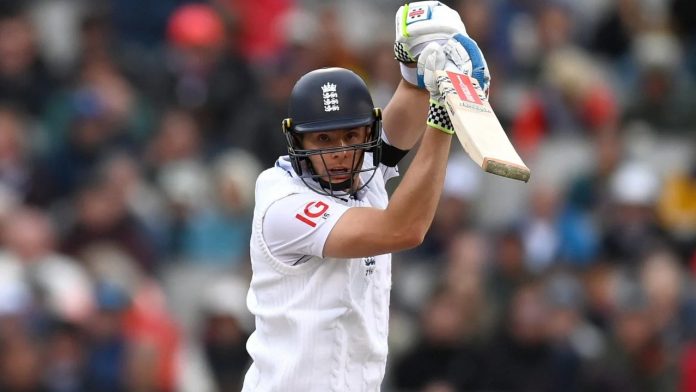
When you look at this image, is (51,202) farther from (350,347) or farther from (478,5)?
(350,347)

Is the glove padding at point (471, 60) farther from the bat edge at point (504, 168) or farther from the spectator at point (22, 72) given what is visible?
the spectator at point (22, 72)

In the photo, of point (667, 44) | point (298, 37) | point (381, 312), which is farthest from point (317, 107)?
point (667, 44)

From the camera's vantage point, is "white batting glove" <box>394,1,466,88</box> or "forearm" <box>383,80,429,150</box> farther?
"forearm" <box>383,80,429,150</box>

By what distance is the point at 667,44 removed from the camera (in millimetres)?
12898

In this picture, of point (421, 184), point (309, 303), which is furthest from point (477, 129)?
point (309, 303)

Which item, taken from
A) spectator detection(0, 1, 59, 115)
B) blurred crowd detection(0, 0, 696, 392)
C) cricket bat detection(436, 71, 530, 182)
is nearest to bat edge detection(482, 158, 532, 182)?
cricket bat detection(436, 71, 530, 182)

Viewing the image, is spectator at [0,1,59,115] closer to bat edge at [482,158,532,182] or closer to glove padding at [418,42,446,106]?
glove padding at [418,42,446,106]

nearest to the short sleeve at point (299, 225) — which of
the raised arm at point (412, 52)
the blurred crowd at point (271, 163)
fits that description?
the raised arm at point (412, 52)

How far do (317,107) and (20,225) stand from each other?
546 centimetres

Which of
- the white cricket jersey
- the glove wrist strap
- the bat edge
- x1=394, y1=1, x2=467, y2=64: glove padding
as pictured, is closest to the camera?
the bat edge

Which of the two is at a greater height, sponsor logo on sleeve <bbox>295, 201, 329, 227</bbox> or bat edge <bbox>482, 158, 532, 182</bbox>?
bat edge <bbox>482, 158, 532, 182</bbox>

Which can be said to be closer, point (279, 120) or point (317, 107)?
point (317, 107)

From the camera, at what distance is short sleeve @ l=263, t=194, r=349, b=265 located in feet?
17.0

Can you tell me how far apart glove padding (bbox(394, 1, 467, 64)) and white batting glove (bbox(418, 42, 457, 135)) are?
0.70 feet
